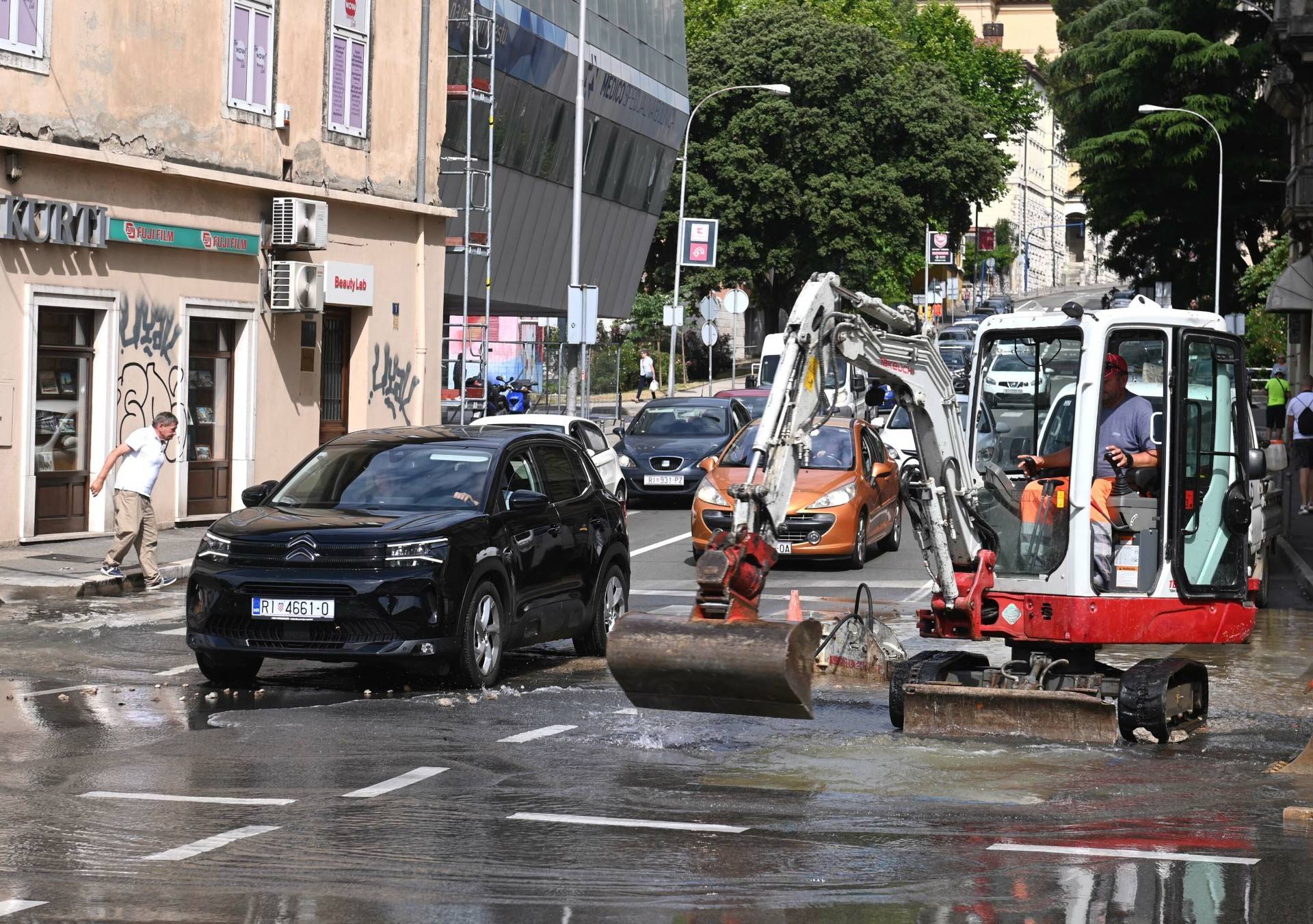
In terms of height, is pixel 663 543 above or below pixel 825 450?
below

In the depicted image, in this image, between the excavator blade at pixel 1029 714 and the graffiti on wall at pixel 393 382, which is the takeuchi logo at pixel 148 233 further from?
the excavator blade at pixel 1029 714

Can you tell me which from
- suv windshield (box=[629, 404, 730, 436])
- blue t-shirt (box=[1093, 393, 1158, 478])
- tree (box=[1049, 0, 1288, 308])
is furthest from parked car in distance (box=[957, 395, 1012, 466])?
tree (box=[1049, 0, 1288, 308])

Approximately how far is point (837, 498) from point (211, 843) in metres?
14.0

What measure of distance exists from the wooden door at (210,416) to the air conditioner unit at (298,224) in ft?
4.34

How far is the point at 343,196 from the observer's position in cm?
2686

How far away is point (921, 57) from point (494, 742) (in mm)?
81510

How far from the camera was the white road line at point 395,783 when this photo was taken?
867 cm

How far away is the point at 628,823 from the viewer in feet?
26.7

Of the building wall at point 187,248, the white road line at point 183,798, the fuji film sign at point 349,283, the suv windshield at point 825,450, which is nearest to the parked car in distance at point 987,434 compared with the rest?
the white road line at point 183,798

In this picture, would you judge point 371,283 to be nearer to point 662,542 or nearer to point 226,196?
point 226,196

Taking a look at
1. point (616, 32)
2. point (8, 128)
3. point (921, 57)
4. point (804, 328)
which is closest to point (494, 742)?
point (804, 328)

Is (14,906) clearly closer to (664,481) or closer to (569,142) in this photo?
(664,481)

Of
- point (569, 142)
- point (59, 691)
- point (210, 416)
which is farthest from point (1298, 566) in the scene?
point (569, 142)

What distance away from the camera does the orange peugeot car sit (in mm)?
20922
